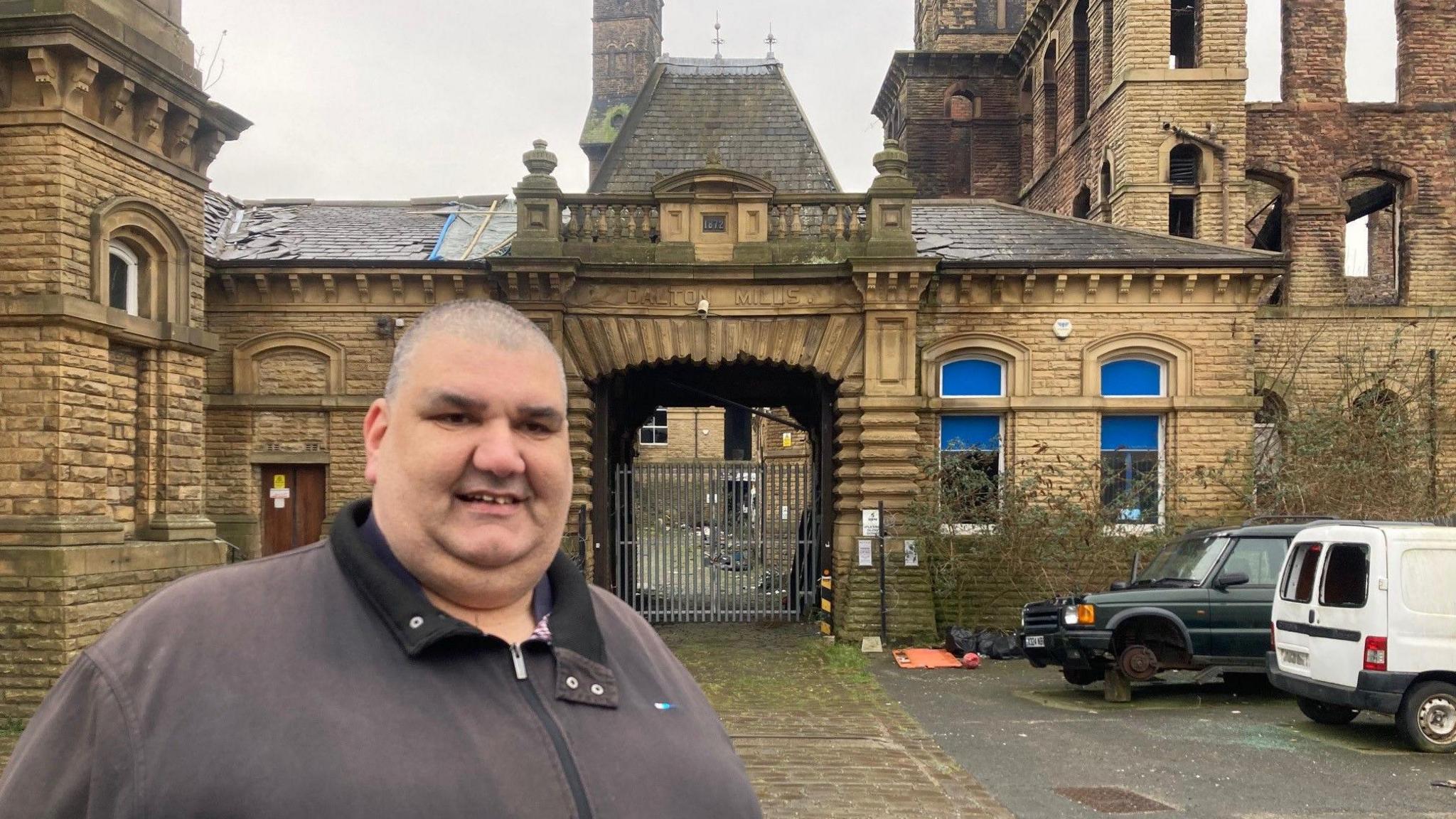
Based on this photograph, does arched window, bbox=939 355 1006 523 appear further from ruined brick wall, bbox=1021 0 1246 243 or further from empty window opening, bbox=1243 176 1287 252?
empty window opening, bbox=1243 176 1287 252

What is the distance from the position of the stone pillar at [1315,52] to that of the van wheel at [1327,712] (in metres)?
17.5

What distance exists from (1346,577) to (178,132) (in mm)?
12924

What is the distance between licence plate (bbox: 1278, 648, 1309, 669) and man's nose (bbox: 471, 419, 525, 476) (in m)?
10.6

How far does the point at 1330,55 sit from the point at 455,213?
1825 cm

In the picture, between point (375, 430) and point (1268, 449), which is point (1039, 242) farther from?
point (375, 430)

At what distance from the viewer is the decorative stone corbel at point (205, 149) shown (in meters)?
14.2

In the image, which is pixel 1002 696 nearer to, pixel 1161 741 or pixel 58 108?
pixel 1161 741

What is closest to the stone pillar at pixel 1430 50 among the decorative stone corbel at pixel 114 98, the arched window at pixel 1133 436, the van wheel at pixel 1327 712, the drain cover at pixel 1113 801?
the arched window at pixel 1133 436

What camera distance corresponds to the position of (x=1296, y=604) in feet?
36.5

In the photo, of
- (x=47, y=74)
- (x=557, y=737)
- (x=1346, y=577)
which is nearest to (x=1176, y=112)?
(x=1346, y=577)

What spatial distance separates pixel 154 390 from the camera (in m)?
13.6

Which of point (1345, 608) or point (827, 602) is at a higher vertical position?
point (1345, 608)

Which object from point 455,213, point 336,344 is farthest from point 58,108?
point 455,213

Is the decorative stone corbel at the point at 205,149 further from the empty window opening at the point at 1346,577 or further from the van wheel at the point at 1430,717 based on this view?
the van wheel at the point at 1430,717
